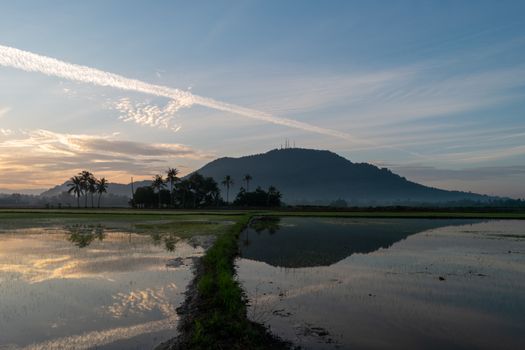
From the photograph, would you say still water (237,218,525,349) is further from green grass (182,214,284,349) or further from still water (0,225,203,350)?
still water (0,225,203,350)

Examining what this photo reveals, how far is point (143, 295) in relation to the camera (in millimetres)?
13906

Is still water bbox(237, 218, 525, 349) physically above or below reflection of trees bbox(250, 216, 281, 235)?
below

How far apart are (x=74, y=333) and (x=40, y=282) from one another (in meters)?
6.96

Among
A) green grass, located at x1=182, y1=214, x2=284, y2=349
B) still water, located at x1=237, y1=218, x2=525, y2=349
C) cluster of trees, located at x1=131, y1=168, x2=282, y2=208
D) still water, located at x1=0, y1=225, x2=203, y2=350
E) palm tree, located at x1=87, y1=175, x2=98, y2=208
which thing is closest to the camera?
green grass, located at x1=182, y1=214, x2=284, y2=349

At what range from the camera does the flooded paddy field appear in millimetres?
10000

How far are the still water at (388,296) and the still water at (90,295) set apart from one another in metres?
3.23

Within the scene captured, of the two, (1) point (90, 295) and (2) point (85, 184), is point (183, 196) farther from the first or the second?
(1) point (90, 295)

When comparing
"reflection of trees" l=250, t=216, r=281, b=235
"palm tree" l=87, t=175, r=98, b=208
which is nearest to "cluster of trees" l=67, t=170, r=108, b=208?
"palm tree" l=87, t=175, r=98, b=208

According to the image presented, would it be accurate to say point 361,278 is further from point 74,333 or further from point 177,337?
point 74,333

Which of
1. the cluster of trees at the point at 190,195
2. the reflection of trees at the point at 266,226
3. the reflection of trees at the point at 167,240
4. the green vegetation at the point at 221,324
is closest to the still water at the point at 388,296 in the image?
the green vegetation at the point at 221,324

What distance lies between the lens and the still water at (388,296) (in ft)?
34.2

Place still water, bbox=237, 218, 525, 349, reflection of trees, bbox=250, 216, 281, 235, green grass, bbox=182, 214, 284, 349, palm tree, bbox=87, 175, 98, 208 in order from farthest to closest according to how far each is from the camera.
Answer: palm tree, bbox=87, 175, 98, 208, reflection of trees, bbox=250, 216, 281, 235, still water, bbox=237, 218, 525, 349, green grass, bbox=182, 214, 284, 349

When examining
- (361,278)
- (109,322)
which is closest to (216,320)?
(109,322)

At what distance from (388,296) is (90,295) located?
1105 cm
